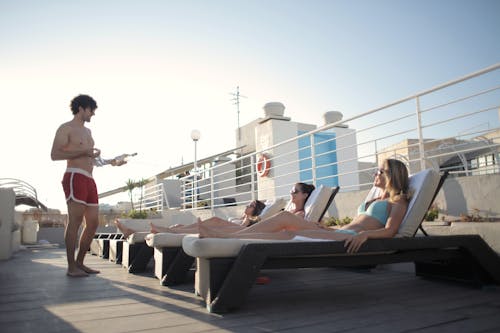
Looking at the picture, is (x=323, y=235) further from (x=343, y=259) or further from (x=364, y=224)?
(x=364, y=224)

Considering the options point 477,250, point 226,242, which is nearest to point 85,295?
point 226,242

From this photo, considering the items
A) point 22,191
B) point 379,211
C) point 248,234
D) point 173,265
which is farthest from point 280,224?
point 22,191

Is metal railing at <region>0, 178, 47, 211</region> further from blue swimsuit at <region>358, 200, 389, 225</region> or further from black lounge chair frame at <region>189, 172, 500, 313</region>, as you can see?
blue swimsuit at <region>358, 200, 389, 225</region>

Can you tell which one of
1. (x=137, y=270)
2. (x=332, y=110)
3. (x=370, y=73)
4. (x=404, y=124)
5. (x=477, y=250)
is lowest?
(x=137, y=270)

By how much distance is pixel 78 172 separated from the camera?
3.41 metres

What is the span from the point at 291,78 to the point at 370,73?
5.03 ft

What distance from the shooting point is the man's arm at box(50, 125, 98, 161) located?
11.1 feet

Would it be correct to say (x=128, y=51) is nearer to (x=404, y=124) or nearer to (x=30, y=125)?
(x=30, y=125)

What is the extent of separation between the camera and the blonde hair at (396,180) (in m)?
2.74

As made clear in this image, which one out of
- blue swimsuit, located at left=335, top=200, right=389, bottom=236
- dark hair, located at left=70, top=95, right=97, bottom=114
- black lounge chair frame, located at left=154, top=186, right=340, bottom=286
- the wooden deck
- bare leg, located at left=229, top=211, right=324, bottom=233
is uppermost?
dark hair, located at left=70, top=95, right=97, bottom=114

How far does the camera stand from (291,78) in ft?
24.1

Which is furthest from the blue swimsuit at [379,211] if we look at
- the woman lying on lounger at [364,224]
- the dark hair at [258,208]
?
the dark hair at [258,208]

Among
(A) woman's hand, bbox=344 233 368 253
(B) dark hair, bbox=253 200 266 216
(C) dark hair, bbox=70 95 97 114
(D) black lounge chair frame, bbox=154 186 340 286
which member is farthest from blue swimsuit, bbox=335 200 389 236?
(C) dark hair, bbox=70 95 97 114

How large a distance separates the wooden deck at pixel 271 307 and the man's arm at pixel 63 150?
3.72 ft
